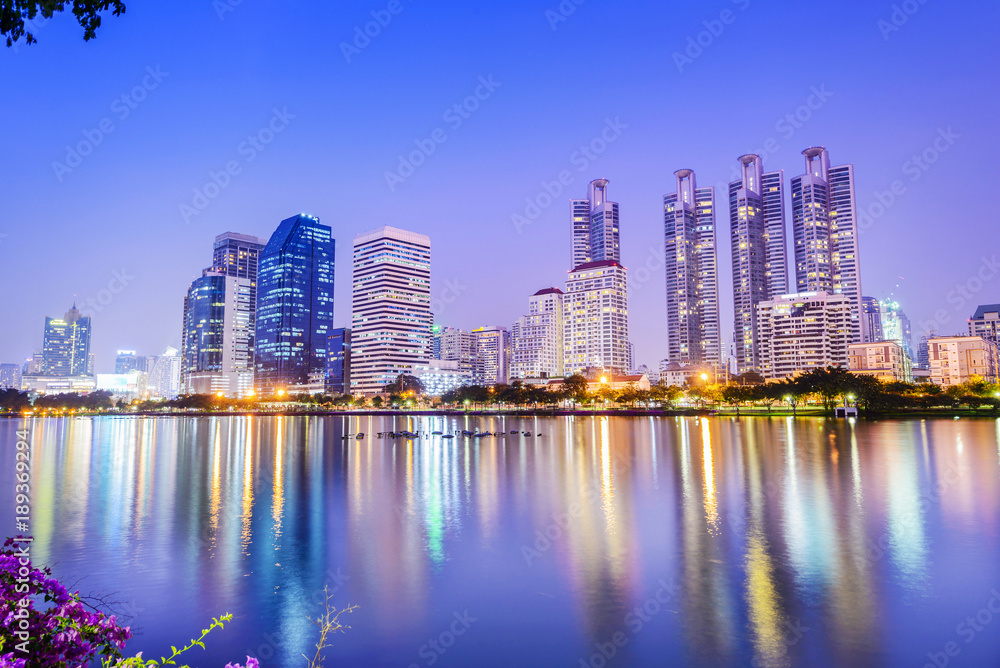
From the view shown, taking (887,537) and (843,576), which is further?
(887,537)

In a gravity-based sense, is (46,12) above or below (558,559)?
above

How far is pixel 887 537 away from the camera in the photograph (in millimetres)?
29375

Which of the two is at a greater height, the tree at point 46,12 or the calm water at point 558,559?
the tree at point 46,12

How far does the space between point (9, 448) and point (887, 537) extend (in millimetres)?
102324

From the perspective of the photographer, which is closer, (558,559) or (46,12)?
(46,12)

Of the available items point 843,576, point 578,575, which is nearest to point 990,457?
point 843,576

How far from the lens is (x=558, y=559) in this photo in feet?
87.1

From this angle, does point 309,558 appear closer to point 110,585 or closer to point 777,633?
point 110,585

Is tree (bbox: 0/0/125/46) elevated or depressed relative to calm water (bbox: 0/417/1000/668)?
elevated

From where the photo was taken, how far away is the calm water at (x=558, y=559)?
714 inches

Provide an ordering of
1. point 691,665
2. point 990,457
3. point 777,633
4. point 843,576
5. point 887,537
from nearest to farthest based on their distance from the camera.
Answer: point 691,665, point 777,633, point 843,576, point 887,537, point 990,457

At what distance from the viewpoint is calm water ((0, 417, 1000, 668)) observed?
1814 cm

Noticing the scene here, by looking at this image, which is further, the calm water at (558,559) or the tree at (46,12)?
the calm water at (558,559)

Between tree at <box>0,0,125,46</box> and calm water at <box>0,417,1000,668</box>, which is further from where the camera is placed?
calm water at <box>0,417,1000,668</box>
